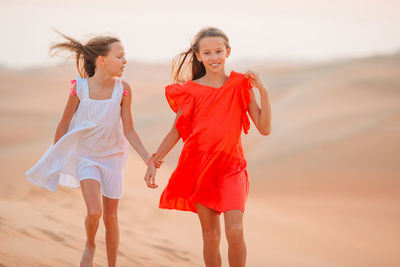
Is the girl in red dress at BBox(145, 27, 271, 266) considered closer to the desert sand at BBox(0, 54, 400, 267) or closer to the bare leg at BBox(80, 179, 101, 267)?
the bare leg at BBox(80, 179, 101, 267)

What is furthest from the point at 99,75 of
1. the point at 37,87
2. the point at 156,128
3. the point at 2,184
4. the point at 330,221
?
the point at 37,87

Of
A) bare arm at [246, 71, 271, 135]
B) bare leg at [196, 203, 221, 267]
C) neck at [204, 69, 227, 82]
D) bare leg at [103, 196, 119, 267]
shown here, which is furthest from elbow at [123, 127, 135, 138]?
bare arm at [246, 71, 271, 135]

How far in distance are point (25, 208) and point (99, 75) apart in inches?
118

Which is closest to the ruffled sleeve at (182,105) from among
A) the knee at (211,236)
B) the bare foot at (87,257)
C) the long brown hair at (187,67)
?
the long brown hair at (187,67)

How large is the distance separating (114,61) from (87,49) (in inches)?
14.3

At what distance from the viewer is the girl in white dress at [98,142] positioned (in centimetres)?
504

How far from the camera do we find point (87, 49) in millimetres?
5402

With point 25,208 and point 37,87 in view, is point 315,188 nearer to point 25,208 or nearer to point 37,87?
point 25,208

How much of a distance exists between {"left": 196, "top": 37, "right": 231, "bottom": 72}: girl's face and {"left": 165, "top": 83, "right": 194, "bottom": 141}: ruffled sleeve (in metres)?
0.33

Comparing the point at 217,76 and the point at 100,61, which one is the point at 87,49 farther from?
the point at 217,76

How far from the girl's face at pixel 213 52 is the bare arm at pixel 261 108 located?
0.30m

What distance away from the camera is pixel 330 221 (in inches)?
353

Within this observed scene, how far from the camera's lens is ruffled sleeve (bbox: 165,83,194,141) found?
4832 millimetres

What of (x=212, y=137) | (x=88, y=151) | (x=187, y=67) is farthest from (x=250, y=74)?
(x=88, y=151)
